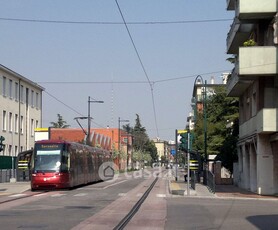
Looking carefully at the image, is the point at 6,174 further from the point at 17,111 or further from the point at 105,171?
the point at 17,111

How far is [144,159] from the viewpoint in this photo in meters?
155

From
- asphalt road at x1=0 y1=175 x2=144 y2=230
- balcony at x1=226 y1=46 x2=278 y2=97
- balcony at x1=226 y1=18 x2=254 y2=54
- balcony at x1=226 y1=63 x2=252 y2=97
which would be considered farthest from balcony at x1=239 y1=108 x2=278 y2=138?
asphalt road at x1=0 y1=175 x2=144 y2=230

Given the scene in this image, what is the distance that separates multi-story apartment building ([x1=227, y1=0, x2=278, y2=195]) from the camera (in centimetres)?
3006

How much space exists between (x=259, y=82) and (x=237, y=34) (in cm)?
512

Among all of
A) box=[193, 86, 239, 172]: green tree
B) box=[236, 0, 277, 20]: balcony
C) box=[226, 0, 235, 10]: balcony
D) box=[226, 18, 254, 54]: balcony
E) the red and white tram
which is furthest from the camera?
box=[193, 86, 239, 172]: green tree

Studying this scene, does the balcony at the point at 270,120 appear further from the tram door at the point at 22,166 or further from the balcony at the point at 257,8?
the tram door at the point at 22,166

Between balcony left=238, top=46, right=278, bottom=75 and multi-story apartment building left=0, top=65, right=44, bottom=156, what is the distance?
124 ft

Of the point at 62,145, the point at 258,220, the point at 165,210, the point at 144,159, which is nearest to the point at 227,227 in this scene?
the point at 258,220

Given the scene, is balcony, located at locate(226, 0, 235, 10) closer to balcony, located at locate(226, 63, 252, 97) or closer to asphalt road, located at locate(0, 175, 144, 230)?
balcony, located at locate(226, 63, 252, 97)

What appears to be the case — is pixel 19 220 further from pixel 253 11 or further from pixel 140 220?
pixel 253 11

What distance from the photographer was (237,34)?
36406 mm

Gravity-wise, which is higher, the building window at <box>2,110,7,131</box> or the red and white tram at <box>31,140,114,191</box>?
the building window at <box>2,110,7,131</box>

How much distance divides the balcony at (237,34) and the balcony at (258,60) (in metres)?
4.22

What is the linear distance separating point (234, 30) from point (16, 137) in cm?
3854
